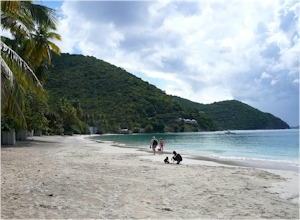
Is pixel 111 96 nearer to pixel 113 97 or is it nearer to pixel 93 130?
pixel 113 97

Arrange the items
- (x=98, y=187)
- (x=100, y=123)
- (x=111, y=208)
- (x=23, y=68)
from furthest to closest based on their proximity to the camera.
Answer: (x=100, y=123) < (x=23, y=68) < (x=98, y=187) < (x=111, y=208)

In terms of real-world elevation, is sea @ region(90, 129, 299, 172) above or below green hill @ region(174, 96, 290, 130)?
below

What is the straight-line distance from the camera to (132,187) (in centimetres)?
781

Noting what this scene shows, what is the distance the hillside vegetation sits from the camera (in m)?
92.6

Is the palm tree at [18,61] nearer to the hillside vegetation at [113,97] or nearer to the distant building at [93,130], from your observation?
the hillside vegetation at [113,97]

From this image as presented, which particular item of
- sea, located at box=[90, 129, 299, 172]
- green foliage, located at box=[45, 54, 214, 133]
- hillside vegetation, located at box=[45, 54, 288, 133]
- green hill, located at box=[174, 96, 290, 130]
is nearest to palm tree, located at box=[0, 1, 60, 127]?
sea, located at box=[90, 129, 299, 172]

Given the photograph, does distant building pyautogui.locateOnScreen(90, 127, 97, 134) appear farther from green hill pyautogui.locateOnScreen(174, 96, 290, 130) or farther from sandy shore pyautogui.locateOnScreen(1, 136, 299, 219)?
sandy shore pyautogui.locateOnScreen(1, 136, 299, 219)

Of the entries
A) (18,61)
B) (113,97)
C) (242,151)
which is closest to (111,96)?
(113,97)

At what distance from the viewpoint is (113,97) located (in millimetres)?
100188

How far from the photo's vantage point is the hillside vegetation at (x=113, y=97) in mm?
92562

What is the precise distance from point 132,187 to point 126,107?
298 ft

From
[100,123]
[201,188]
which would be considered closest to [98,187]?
[201,188]

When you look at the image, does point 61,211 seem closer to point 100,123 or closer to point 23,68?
point 23,68

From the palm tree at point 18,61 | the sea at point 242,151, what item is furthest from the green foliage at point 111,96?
the palm tree at point 18,61
